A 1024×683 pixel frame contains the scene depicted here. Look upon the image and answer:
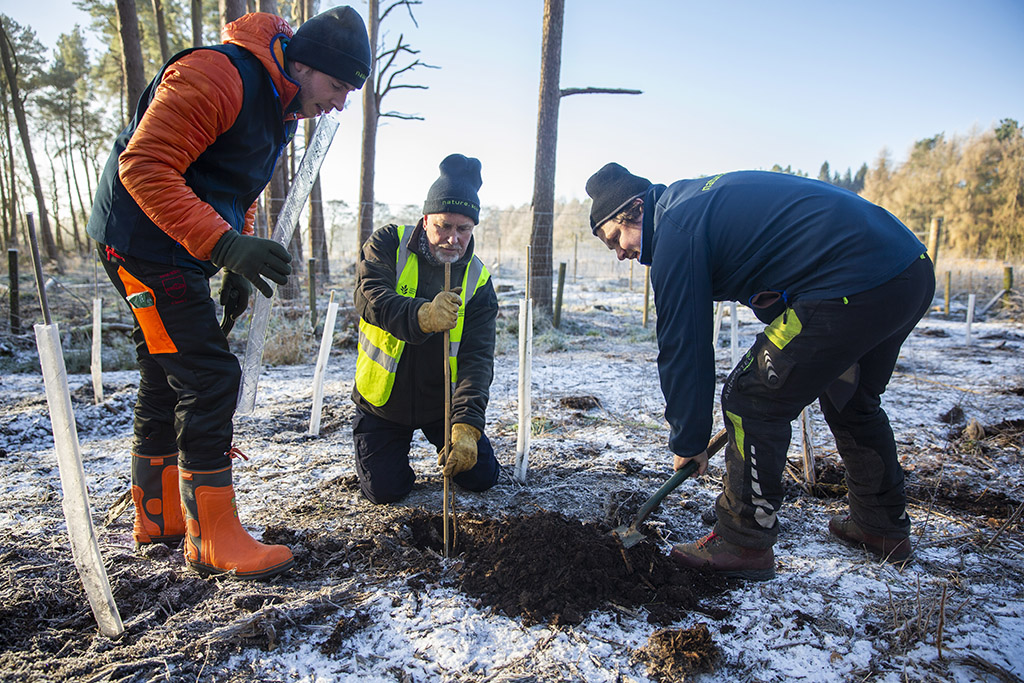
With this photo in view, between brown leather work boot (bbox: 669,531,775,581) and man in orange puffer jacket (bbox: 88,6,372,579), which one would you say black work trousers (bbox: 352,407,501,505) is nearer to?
man in orange puffer jacket (bbox: 88,6,372,579)

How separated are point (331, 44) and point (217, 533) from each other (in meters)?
1.83

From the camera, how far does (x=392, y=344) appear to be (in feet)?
8.73

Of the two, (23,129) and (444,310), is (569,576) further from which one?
(23,129)

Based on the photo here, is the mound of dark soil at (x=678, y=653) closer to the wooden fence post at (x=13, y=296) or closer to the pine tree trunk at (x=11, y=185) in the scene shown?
the wooden fence post at (x=13, y=296)

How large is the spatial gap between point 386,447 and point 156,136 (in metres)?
1.69

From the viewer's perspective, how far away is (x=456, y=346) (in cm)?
271

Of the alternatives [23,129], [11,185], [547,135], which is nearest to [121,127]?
[11,185]

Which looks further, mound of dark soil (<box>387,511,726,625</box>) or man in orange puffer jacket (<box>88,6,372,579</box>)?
mound of dark soil (<box>387,511,726,625</box>)

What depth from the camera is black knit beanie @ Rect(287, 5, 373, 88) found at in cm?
191

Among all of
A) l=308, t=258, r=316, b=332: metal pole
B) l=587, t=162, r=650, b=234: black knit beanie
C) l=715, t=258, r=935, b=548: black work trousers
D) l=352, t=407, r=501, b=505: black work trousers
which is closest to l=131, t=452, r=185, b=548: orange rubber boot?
l=352, t=407, r=501, b=505: black work trousers

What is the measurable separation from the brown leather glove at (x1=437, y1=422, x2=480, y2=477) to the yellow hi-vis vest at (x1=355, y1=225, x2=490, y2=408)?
33 cm

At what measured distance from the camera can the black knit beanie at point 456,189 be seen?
2508 mm

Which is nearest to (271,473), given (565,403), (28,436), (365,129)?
(28,436)

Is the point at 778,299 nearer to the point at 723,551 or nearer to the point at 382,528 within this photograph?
the point at 723,551
